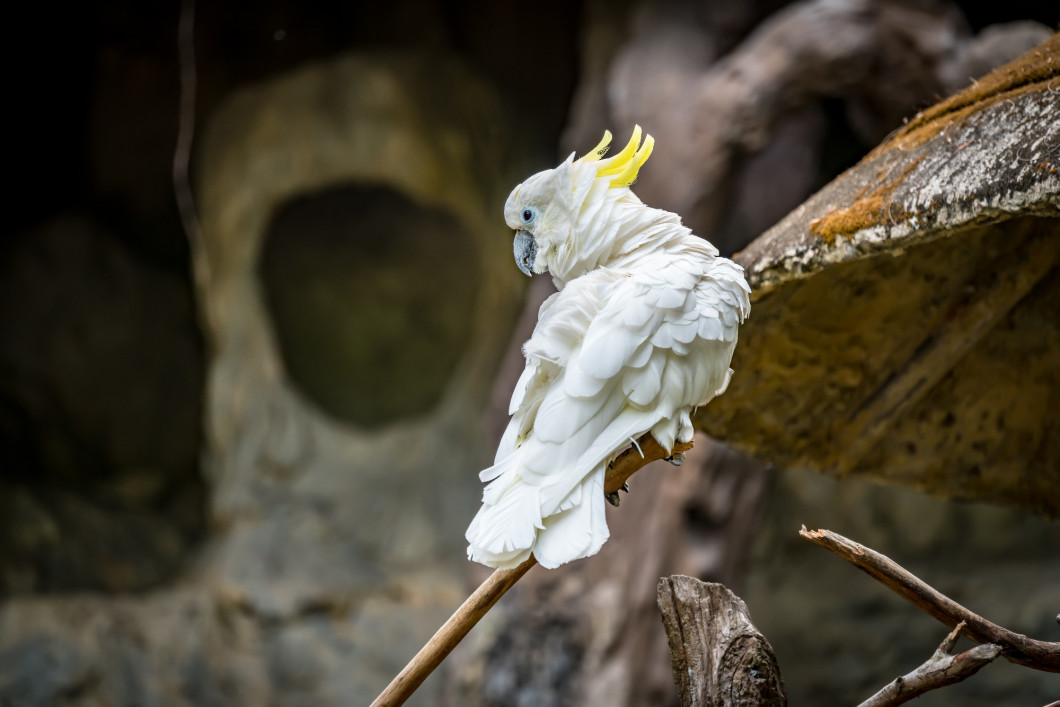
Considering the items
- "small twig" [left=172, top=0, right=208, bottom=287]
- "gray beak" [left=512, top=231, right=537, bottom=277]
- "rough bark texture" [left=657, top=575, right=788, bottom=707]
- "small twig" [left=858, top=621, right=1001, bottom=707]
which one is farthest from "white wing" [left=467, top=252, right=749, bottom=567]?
"small twig" [left=172, top=0, right=208, bottom=287]

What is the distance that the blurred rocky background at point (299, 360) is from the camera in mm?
3443

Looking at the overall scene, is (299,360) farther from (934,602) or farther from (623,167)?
(934,602)

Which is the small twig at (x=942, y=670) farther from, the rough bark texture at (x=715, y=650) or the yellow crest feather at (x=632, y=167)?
the yellow crest feather at (x=632, y=167)

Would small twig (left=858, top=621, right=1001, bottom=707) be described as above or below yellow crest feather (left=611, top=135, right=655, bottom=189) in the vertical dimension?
below

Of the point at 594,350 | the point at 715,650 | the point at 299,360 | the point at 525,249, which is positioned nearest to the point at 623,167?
the point at 525,249

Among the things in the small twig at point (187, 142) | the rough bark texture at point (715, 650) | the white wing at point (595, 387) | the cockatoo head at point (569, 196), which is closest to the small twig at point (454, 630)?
the white wing at point (595, 387)

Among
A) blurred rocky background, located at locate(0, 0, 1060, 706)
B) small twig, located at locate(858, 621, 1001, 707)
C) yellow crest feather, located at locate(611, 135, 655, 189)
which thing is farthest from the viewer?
blurred rocky background, located at locate(0, 0, 1060, 706)

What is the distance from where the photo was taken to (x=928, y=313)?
1.97m

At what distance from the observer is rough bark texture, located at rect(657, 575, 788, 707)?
1224 millimetres

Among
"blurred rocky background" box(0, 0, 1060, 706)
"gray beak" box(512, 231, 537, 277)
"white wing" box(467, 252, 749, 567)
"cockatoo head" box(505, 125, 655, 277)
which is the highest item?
"cockatoo head" box(505, 125, 655, 277)

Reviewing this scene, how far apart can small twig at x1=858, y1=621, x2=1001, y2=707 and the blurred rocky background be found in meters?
2.13

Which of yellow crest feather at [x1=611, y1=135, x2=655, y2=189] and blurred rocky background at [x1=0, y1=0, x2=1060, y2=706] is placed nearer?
yellow crest feather at [x1=611, y1=135, x2=655, y2=189]

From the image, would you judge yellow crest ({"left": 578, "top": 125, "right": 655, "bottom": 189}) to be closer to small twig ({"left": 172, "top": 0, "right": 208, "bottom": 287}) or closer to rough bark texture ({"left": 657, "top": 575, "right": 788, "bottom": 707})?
rough bark texture ({"left": 657, "top": 575, "right": 788, "bottom": 707})

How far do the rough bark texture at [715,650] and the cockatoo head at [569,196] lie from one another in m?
0.55
